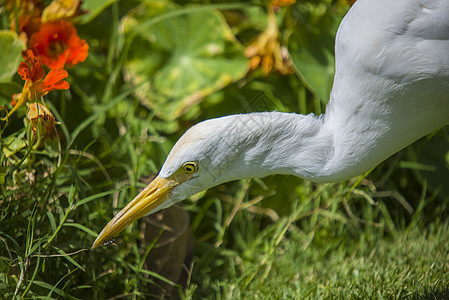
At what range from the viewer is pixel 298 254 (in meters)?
2.24

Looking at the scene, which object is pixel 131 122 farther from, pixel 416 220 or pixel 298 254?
pixel 416 220

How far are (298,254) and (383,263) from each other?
40 centimetres

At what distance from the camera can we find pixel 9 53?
1.98 meters

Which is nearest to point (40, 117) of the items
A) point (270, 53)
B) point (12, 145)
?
point (12, 145)

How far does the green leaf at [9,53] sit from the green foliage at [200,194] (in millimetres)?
60

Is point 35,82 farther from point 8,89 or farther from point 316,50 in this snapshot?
point 316,50

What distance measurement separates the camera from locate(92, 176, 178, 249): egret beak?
1546 mm

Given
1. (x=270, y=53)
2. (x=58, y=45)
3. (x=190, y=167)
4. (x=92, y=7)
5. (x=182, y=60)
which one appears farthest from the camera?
(x=182, y=60)

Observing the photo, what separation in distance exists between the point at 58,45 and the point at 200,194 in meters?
0.82

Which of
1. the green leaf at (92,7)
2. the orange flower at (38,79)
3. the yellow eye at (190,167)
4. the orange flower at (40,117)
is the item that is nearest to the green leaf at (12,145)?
the orange flower at (40,117)

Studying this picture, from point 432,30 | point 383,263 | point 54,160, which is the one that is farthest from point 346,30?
point 54,160

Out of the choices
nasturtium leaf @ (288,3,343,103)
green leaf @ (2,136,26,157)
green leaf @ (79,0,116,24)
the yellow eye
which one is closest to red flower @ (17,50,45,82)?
green leaf @ (2,136,26,157)

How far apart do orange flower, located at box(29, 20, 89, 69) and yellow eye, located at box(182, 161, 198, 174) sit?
59cm

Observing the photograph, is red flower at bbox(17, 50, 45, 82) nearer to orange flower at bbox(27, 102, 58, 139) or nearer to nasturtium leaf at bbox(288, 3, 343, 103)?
orange flower at bbox(27, 102, 58, 139)
